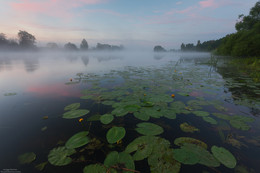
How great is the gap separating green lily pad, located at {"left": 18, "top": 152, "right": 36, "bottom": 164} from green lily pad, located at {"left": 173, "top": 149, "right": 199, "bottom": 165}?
5.97 ft

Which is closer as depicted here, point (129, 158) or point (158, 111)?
point (129, 158)

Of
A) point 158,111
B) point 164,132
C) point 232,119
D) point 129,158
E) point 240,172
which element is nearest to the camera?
point 240,172

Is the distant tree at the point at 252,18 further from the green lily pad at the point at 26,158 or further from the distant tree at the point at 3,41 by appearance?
the distant tree at the point at 3,41

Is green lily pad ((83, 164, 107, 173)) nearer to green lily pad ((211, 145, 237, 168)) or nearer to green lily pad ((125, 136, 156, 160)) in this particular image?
green lily pad ((125, 136, 156, 160))

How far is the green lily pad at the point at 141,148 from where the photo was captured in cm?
132

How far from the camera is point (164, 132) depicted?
1.80 m

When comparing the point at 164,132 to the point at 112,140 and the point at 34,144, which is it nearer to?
the point at 112,140

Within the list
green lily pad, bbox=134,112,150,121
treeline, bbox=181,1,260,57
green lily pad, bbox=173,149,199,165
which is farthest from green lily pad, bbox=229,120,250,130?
treeline, bbox=181,1,260,57

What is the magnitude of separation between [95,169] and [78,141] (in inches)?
21.3

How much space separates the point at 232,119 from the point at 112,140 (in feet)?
7.68

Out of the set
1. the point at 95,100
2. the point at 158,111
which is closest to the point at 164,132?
the point at 158,111

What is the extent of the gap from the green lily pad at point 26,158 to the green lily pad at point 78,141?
39cm

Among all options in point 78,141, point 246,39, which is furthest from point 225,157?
point 246,39

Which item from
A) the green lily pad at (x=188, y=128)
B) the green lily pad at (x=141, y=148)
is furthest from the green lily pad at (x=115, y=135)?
the green lily pad at (x=188, y=128)
